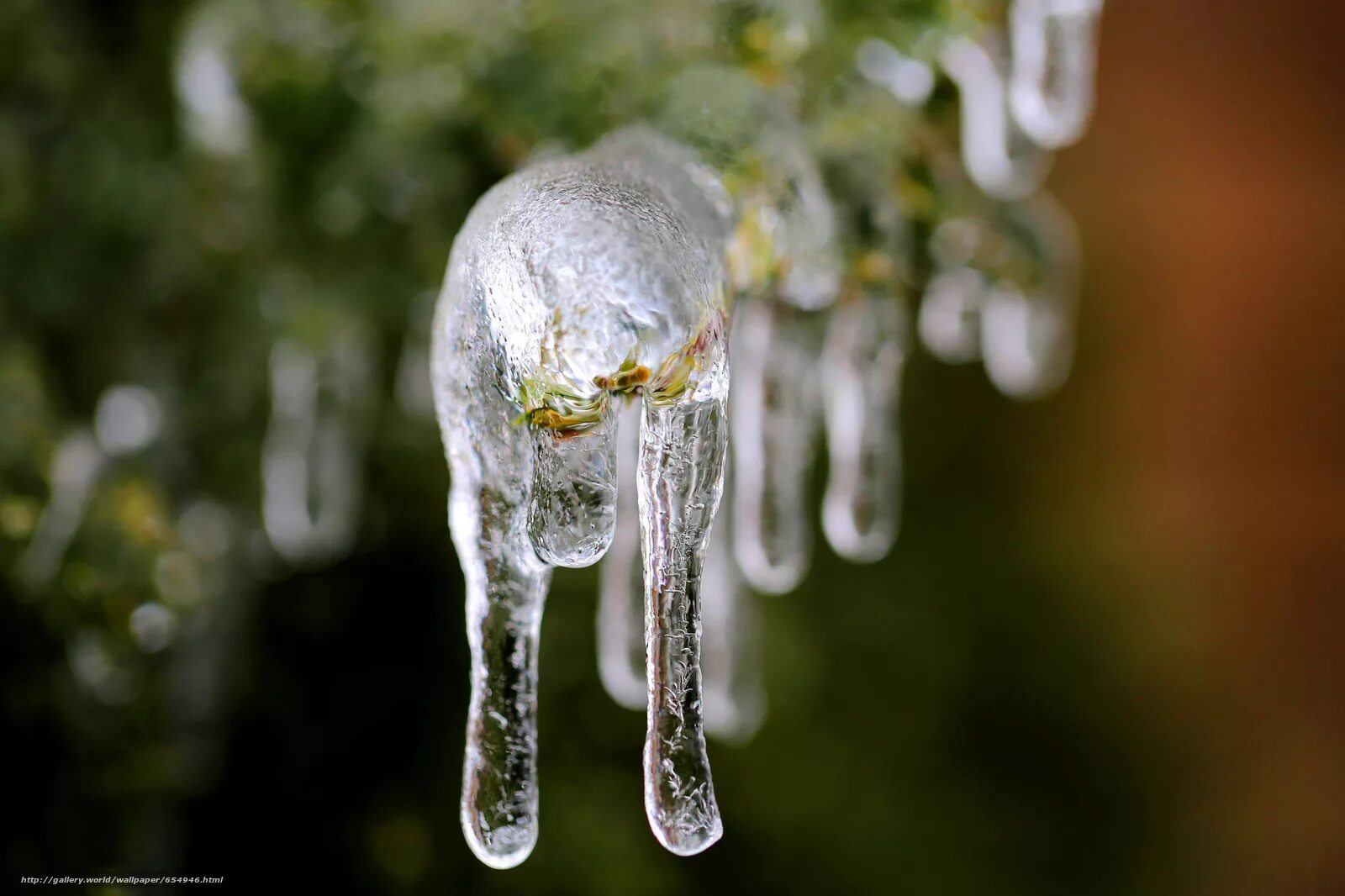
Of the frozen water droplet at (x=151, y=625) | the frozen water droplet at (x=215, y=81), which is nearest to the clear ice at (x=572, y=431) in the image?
the frozen water droplet at (x=215, y=81)

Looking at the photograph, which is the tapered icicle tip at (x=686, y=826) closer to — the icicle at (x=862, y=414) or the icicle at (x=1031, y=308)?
the icicle at (x=862, y=414)

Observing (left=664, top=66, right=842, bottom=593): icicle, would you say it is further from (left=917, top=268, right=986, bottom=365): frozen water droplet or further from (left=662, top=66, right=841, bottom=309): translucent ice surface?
(left=917, top=268, right=986, bottom=365): frozen water droplet

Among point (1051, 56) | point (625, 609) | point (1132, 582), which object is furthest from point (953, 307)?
point (1132, 582)

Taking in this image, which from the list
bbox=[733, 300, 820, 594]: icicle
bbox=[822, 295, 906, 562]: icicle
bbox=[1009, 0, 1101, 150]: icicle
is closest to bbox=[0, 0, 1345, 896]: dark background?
bbox=[822, 295, 906, 562]: icicle

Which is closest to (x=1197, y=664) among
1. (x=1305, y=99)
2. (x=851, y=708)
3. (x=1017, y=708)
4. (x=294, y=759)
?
(x=1017, y=708)

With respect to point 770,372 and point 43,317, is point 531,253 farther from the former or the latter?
point 43,317

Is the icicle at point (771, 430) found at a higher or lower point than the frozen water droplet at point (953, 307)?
lower

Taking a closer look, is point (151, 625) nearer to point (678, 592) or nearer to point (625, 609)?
point (625, 609)
